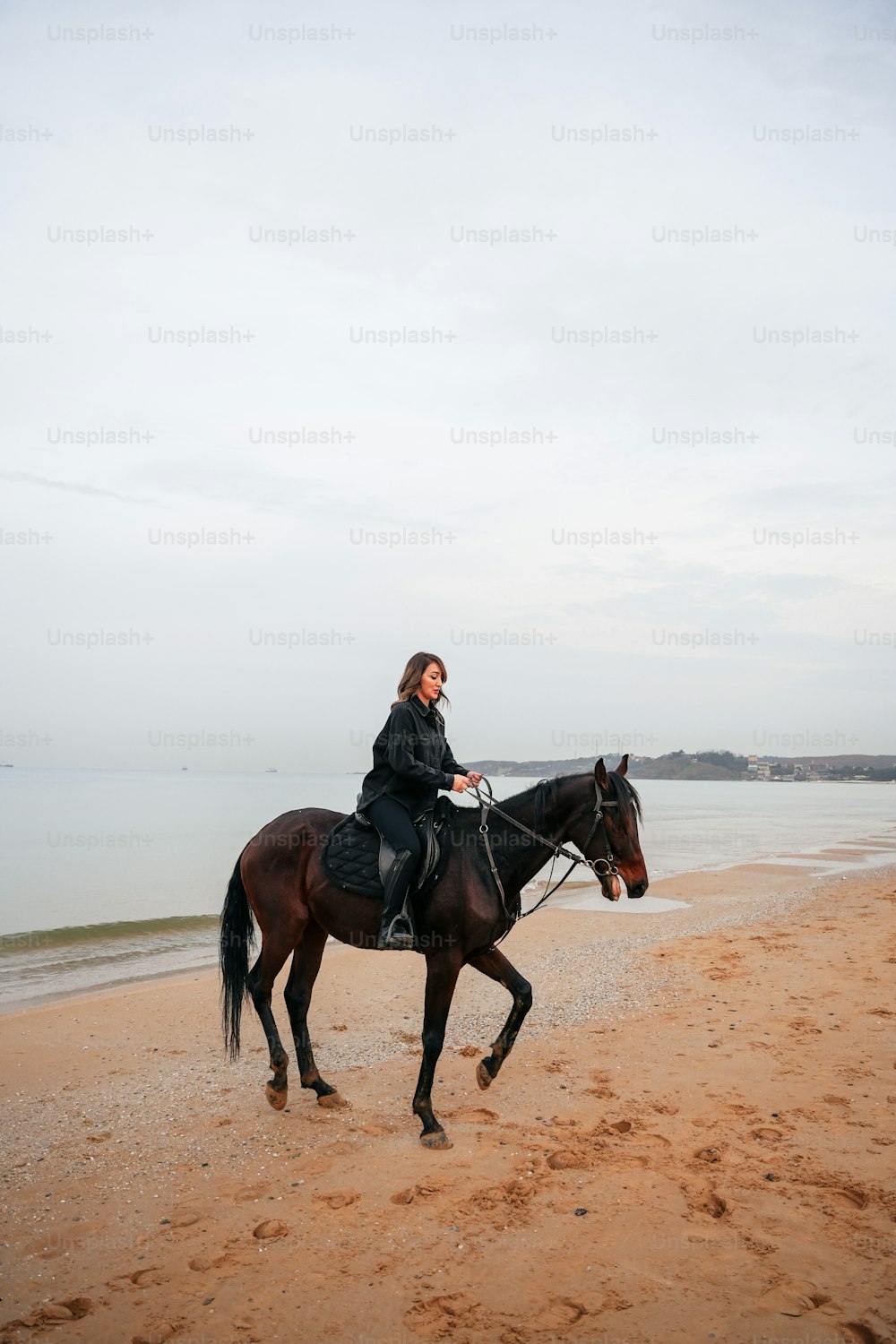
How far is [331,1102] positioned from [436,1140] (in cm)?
106

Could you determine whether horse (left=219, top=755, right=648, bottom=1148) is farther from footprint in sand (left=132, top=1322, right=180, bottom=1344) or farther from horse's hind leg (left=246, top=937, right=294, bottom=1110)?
footprint in sand (left=132, top=1322, right=180, bottom=1344)

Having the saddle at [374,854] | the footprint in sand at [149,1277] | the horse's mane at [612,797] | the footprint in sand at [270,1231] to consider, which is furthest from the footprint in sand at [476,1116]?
the footprint in sand at [149,1277]

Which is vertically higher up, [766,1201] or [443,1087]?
[766,1201]

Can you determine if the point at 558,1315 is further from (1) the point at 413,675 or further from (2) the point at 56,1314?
(1) the point at 413,675

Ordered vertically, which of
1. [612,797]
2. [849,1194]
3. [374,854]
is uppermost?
[612,797]

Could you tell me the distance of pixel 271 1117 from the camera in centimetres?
530

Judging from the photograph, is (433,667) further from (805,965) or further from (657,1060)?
(805,965)

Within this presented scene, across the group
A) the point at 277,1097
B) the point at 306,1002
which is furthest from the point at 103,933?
the point at 277,1097

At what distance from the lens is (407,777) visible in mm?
5289

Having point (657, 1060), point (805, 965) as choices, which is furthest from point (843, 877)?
point (657, 1060)

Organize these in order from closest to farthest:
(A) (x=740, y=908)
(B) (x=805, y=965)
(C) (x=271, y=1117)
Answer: (C) (x=271, y=1117) → (B) (x=805, y=965) → (A) (x=740, y=908)

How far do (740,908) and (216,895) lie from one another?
11.2m

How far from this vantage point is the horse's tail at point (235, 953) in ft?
19.4

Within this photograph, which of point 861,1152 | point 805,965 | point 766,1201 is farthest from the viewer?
point 805,965
